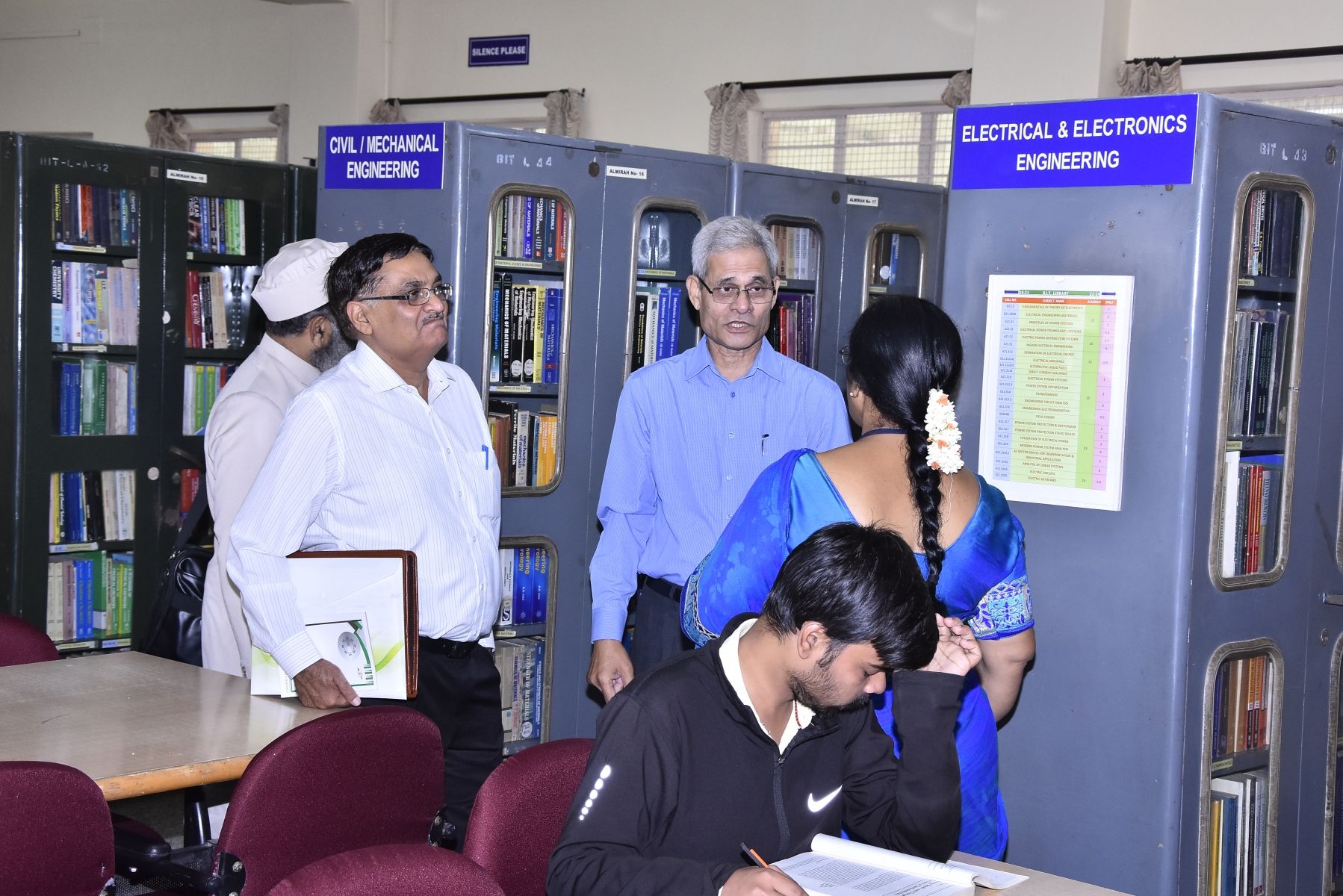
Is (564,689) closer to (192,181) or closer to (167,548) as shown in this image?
(167,548)

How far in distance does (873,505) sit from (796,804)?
0.63 m

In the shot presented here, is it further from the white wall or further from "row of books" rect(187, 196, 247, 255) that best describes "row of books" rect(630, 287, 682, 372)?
the white wall

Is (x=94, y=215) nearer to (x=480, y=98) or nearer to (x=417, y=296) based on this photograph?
(x=417, y=296)

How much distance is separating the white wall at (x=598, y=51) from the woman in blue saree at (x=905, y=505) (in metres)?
5.48

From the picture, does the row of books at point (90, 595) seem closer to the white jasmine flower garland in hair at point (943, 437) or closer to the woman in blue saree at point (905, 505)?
the woman in blue saree at point (905, 505)

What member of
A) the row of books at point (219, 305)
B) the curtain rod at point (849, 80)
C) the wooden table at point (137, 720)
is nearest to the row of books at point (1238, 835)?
the wooden table at point (137, 720)

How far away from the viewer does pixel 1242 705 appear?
352 cm

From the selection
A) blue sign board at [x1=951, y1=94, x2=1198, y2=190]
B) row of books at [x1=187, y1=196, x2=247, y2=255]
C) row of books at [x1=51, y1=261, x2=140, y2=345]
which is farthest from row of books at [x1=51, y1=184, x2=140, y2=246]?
blue sign board at [x1=951, y1=94, x2=1198, y2=190]

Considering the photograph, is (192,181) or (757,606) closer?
(757,606)

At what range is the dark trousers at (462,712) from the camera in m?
2.98

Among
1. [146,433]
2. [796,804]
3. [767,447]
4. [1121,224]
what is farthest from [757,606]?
[146,433]

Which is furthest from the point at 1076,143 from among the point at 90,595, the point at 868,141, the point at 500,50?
the point at 500,50

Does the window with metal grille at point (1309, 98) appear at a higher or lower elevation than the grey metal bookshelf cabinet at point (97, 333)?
higher

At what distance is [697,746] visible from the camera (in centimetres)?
191
